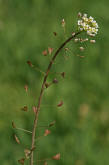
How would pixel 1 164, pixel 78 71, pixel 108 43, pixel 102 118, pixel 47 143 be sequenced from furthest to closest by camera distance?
pixel 108 43 < pixel 78 71 < pixel 102 118 < pixel 47 143 < pixel 1 164

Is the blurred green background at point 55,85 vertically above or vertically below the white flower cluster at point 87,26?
below

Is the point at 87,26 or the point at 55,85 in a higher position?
the point at 87,26

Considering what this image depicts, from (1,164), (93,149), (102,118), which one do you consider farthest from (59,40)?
(1,164)

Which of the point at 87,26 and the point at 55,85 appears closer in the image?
the point at 87,26

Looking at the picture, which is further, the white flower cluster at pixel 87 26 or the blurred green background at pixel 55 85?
the blurred green background at pixel 55 85

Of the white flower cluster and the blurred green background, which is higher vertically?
the white flower cluster

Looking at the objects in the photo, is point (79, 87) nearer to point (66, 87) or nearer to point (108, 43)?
point (66, 87)

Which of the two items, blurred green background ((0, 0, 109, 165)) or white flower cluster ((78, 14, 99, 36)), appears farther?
blurred green background ((0, 0, 109, 165))

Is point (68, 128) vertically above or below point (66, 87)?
below
